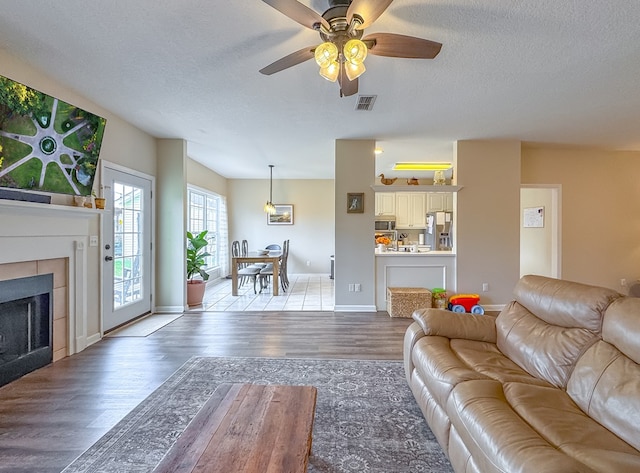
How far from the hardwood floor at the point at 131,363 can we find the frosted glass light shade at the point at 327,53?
103 inches

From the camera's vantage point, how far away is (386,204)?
7.95 m

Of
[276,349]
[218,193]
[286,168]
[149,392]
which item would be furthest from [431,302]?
[218,193]

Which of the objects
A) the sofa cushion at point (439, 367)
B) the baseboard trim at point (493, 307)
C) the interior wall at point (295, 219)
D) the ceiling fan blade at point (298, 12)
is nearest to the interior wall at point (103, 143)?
the ceiling fan blade at point (298, 12)

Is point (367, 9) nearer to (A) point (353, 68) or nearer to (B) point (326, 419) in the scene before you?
(A) point (353, 68)

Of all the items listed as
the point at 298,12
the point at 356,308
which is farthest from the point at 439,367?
the point at 356,308

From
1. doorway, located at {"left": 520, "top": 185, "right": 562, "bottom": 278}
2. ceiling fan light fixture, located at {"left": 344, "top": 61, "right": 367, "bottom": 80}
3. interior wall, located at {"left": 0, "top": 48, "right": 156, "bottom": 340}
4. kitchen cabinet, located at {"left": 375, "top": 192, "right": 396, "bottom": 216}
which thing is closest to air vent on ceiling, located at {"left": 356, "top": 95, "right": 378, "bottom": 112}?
ceiling fan light fixture, located at {"left": 344, "top": 61, "right": 367, "bottom": 80}

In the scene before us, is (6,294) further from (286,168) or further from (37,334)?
(286,168)

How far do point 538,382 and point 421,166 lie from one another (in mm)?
5640

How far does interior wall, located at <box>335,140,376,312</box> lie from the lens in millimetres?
4871

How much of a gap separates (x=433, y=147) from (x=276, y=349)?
4092mm

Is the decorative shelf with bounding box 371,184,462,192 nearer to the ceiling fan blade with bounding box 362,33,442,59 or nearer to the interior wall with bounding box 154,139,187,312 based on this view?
the ceiling fan blade with bounding box 362,33,442,59

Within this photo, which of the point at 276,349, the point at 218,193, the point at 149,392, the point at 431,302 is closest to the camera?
the point at 149,392

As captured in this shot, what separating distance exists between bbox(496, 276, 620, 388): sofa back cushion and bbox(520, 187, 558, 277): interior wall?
4.00 meters

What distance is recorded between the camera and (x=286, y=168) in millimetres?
7168
